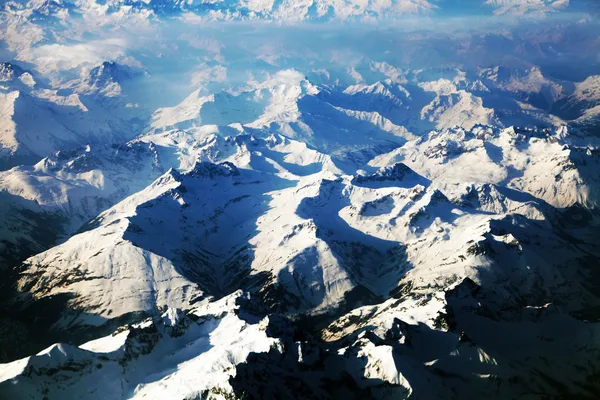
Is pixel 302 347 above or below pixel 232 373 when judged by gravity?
below

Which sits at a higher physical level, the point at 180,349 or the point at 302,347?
the point at 302,347

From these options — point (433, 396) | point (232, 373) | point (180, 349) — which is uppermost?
point (232, 373)

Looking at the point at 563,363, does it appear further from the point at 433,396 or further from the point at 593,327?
the point at 433,396

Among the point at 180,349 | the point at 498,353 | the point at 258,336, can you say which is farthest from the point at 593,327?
the point at 180,349

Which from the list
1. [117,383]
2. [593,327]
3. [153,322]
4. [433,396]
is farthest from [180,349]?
[593,327]

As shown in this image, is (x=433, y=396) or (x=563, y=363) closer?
(x=433, y=396)

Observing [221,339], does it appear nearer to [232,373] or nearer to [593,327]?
[232,373]

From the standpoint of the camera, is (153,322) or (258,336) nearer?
(258,336)

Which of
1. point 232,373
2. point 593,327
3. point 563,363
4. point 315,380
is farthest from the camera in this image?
point 593,327

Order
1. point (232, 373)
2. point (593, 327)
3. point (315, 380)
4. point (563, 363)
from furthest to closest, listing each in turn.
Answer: point (593, 327) → point (563, 363) → point (315, 380) → point (232, 373)
